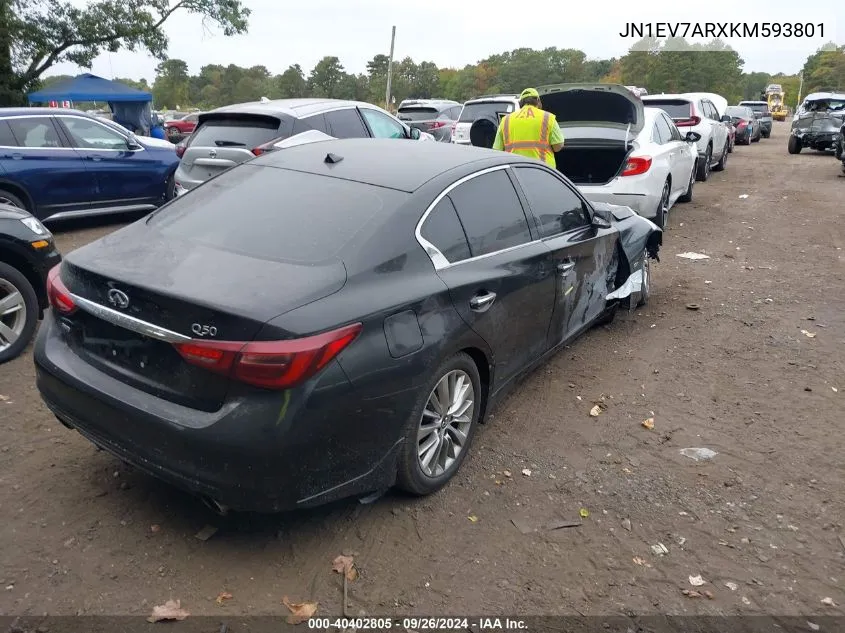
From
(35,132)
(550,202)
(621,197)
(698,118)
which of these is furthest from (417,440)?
(698,118)

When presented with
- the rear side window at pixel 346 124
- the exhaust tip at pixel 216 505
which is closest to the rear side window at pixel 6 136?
the rear side window at pixel 346 124

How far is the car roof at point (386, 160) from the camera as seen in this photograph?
3.52 metres

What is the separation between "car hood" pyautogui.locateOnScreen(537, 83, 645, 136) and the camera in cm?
859

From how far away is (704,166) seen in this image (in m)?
14.1

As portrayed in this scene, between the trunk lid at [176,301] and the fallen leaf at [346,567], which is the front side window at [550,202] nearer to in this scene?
the trunk lid at [176,301]

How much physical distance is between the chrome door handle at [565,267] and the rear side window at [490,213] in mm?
326

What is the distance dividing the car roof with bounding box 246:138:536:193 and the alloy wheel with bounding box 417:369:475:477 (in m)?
0.98

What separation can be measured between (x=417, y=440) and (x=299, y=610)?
0.86 metres

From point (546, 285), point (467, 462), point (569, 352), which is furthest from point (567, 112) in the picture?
point (467, 462)

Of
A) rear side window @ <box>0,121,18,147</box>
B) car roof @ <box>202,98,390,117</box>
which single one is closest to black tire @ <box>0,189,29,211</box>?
rear side window @ <box>0,121,18,147</box>

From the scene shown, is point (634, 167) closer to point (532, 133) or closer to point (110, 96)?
point (532, 133)

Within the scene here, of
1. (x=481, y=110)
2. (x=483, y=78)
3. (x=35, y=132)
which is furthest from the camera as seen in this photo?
(x=483, y=78)

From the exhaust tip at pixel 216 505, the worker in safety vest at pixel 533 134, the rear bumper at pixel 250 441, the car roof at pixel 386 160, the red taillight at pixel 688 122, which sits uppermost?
the red taillight at pixel 688 122

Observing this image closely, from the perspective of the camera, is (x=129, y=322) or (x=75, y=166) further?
(x=75, y=166)
